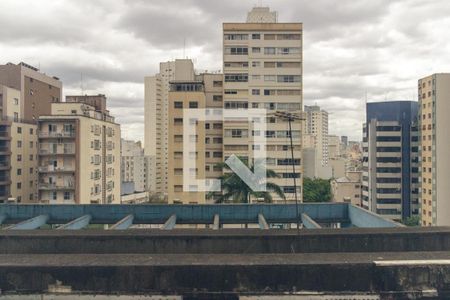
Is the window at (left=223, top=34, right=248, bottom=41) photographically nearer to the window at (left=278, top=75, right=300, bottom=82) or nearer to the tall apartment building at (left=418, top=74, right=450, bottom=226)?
the window at (left=278, top=75, right=300, bottom=82)

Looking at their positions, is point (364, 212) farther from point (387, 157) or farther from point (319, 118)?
point (319, 118)

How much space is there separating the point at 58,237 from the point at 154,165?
71.1 m

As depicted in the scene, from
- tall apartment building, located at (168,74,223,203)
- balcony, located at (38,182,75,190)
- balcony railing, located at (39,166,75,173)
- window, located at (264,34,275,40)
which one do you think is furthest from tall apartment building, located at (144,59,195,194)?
window, located at (264,34,275,40)

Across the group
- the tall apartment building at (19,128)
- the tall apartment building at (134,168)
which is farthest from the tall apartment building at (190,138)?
the tall apartment building at (134,168)

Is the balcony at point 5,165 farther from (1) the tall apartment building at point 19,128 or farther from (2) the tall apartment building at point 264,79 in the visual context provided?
(2) the tall apartment building at point 264,79

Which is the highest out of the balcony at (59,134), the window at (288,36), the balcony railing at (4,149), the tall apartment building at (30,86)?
the window at (288,36)

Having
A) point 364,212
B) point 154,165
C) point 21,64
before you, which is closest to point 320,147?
point 154,165

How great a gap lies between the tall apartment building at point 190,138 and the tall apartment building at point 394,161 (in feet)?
80.5

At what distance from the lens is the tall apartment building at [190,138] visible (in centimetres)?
3488

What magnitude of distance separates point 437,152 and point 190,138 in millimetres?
29244

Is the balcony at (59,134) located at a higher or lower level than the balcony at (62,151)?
higher

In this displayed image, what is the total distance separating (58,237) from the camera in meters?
8.66

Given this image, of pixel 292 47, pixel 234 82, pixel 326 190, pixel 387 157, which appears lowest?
pixel 326 190

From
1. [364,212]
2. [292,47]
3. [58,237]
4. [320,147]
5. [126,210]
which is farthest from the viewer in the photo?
[320,147]
